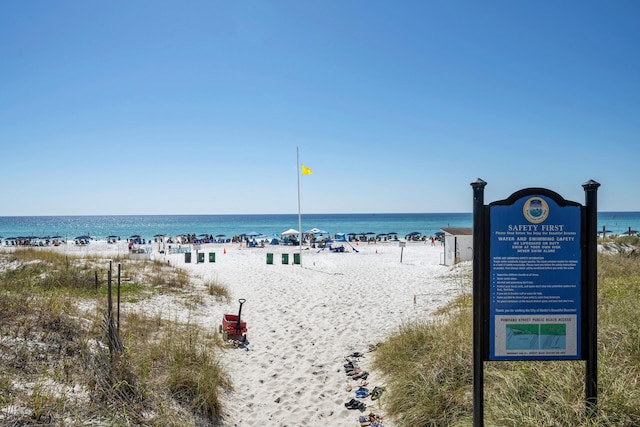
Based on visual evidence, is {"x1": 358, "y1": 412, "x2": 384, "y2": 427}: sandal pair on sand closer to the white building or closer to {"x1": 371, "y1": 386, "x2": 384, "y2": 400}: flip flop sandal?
{"x1": 371, "y1": 386, "x2": 384, "y2": 400}: flip flop sandal

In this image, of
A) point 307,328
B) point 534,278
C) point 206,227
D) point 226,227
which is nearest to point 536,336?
point 534,278

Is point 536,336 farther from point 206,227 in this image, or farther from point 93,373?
point 206,227

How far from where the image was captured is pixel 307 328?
8328 millimetres

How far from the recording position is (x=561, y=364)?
13.2ft

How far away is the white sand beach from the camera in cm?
476

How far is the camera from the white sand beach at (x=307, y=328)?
15.6 ft

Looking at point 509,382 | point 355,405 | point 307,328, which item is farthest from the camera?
point 307,328

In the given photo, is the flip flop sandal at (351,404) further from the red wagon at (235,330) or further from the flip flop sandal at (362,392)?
the red wagon at (235,330)

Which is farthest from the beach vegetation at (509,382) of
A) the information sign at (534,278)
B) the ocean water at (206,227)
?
the ocean water at (206,227)

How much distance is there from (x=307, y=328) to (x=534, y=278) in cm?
590

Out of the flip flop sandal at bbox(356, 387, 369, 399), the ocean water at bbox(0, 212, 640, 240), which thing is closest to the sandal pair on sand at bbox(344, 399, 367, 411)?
the flip flop sandal at bbox(356, 387, 369, 399)

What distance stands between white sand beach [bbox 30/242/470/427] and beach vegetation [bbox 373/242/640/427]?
1.36ft

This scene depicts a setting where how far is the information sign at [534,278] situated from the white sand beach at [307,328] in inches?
74.7

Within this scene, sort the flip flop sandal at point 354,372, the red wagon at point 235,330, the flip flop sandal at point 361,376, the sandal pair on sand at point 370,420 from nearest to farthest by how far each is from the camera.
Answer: the sandal pair on sand at point 370,420, the flip flop sandal at point 361,376, the flip flop sandal at point 354,372, the red wagon at point 235,330
